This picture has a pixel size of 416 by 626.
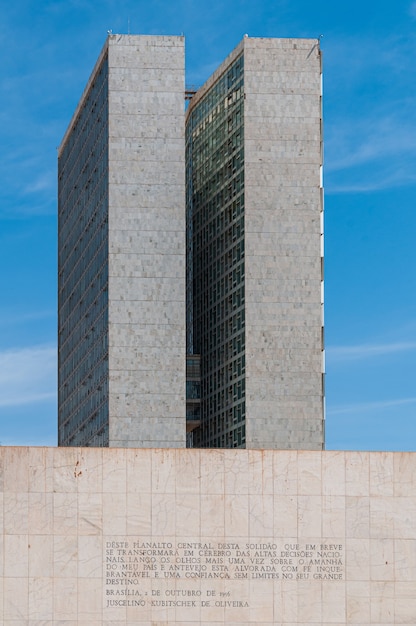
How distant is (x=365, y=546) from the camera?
62375 millimetres

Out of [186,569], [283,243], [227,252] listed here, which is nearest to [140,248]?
[227,252]

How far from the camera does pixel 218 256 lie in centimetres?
14988

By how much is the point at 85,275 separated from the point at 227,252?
16.3m

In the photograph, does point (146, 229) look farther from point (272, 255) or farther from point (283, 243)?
point (283, 243)

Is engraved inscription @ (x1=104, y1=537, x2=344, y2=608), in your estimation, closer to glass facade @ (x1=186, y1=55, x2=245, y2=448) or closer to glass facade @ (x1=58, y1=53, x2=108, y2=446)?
glass facade @ (x1=58, y1=53, x2=108, y2=446)

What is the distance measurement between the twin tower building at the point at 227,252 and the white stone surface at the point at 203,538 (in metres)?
71.0

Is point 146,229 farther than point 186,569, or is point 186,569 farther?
point 146,229

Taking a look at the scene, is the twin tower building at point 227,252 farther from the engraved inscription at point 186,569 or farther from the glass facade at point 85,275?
the engraved inscription at point 186,569

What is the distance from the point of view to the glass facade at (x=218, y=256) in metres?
142

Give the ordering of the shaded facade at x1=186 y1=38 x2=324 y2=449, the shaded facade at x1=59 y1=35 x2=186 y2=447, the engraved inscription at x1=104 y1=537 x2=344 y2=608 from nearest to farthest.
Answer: the engraved inscription at x1=104 y1=537 x2=344 y2=608
the shaded facade at x1=59 y1=35 x2=186 y2=447
the shaded facade at x1=186 y1=38 x2=324 y2=449

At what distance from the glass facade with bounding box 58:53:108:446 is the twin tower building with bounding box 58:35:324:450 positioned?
0.68 m

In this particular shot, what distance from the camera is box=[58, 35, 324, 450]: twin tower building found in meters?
136

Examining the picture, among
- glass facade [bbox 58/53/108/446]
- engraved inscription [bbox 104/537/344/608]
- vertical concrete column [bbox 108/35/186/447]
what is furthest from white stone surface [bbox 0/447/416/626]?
glass facade [bbox 58/53/108/446]

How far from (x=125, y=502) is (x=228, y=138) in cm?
9054
